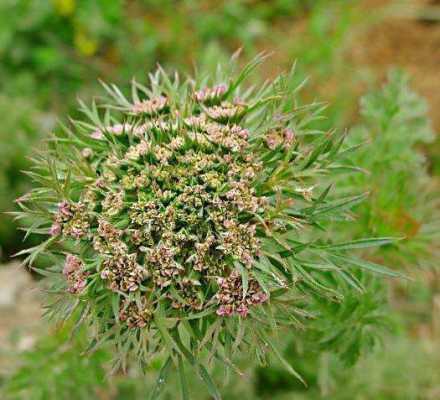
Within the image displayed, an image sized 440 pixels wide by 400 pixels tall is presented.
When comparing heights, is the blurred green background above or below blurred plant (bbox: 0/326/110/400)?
above

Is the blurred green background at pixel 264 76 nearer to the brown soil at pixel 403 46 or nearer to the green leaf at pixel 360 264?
the brown soil at pixel 403 46

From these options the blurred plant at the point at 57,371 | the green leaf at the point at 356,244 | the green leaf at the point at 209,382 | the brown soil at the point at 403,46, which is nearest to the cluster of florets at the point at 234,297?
the green leaf at the point at 209,382

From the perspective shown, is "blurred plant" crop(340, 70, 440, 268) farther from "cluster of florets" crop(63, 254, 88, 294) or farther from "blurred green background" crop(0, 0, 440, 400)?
"cluster of florets" crop(63, 254, 88, 294)

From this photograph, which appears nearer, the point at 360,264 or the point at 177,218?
the point at 177,218

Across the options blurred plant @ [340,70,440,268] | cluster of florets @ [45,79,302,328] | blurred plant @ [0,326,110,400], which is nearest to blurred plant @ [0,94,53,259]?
blurred plant @ [0,326,110,400]

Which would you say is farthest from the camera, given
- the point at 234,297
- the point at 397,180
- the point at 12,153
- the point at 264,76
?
the point at 264,76

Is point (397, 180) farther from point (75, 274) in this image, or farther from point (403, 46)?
point (403, 46)

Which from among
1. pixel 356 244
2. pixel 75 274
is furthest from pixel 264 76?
pixel 75 274
